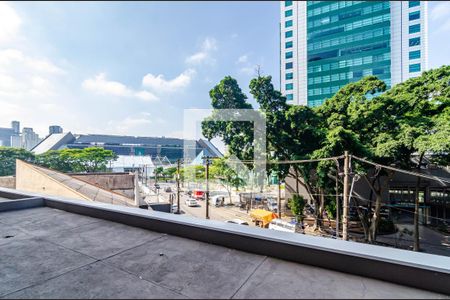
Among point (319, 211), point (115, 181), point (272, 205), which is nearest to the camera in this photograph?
point (319, 211)

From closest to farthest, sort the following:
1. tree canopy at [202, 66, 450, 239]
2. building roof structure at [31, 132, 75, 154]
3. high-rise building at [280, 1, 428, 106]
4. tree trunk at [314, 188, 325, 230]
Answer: tree canopy at [202, 66, 450, 239] < tree trunk at [314, 188, 325, 230] < high-rise building at [280, 1, 428, 106] < building roof structure at [31, 132, 75, 154]

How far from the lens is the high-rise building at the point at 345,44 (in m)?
22.5

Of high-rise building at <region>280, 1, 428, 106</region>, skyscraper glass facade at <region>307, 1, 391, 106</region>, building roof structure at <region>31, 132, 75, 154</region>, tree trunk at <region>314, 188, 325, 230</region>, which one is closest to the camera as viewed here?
tree trunk at <region>314, 188, 325, 230</region>

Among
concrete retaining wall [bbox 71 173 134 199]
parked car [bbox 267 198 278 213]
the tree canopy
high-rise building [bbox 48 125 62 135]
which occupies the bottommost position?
parked car [bbox 267 198 278 213]

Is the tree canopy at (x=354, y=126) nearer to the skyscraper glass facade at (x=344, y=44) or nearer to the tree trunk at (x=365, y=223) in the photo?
the tree trunk at (x=365, y=223)

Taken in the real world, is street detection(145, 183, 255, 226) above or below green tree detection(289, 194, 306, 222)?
below

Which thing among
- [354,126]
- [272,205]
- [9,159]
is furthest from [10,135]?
[354,126]

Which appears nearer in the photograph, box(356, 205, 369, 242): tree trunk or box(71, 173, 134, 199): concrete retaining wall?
box(356, 205, 369, 242): tree trunk

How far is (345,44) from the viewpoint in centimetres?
2572

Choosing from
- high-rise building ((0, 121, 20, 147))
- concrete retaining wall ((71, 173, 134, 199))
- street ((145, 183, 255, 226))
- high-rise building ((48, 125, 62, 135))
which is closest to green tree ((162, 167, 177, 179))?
street ((145, 183, 255, 226))

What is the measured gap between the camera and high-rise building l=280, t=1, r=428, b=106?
885 inches

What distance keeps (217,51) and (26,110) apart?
333 inches

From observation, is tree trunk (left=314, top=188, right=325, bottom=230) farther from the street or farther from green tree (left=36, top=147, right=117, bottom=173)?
green tree (left=36, top=147, right=117, bottom=173)

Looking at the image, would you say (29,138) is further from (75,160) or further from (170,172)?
(170,172)
